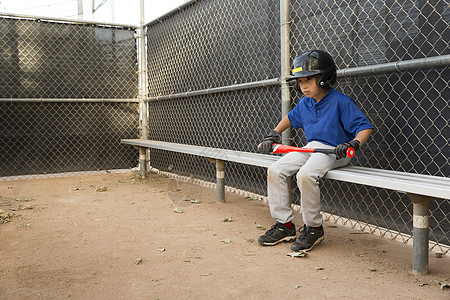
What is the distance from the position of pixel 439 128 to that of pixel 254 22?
2.50 m

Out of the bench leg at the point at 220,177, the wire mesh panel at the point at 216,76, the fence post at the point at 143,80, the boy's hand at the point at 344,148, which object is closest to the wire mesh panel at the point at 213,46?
the wire mesh panel at the point at 216,76

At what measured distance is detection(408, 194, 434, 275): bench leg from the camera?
2.48 m

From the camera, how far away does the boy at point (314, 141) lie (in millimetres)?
2973

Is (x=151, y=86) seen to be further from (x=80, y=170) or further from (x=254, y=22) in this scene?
(x=254, y=22)

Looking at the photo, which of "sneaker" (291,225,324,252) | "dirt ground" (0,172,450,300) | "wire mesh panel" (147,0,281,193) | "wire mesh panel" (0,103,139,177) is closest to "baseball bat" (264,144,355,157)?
"sneaker" (291,225,324,252)

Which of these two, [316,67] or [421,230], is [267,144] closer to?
[316,67]

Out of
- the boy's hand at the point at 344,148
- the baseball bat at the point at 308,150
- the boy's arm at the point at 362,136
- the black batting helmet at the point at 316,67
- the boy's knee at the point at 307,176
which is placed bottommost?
the boy's knee at the point at 307,176

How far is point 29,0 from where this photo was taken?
42.2 ft

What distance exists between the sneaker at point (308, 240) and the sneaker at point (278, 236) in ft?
0.51

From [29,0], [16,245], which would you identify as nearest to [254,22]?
[16,245]

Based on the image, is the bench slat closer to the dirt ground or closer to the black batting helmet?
the dirt ground

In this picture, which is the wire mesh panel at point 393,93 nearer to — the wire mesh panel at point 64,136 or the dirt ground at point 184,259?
the dirt ground at point 184,259

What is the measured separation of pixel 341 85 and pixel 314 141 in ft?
2.22

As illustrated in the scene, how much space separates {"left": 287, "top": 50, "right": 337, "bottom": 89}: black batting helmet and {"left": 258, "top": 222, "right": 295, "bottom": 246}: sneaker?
1135 mm
